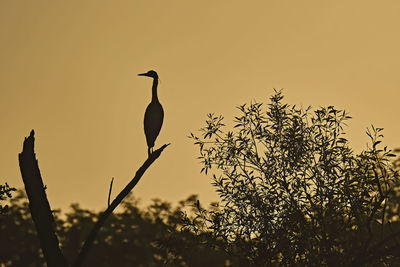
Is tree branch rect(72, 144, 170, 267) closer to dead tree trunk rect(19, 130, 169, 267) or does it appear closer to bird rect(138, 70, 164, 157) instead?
dead tree trunk rect(19, 130, 169, 267)

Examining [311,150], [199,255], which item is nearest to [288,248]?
[311,150]

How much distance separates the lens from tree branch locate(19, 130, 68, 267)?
11.2 meters

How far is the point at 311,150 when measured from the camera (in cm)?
1827

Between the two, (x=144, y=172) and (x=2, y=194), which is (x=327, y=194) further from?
(x=2, y=194)

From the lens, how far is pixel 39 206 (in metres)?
11.4

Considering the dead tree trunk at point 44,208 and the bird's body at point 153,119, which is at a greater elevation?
the bird's body at point 153,119

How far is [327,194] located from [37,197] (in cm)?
861

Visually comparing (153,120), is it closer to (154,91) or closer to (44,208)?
(154,91)

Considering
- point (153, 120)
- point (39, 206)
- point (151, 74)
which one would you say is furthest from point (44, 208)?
point (151, 74)

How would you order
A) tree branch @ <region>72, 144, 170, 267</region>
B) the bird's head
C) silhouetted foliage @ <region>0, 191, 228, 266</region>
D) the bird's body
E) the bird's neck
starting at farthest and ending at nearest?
silhouetted foliage @ <region>0, 191, 228, 266</region> → the bird's head → the bird's neck → the bird's body → tree branch @ <region>72, 144, 170, 267</region>

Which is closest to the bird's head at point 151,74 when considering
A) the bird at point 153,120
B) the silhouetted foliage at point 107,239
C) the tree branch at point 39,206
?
the bird at point 153,120

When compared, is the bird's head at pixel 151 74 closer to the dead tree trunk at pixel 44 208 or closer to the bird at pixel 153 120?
the bird at pixel 153 120

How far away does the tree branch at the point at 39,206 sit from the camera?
36.9 feet

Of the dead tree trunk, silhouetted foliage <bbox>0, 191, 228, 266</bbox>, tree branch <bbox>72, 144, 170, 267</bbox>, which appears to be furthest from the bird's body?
silhouetted foliage <bbox>0, 191, 228, 266</bbox>
